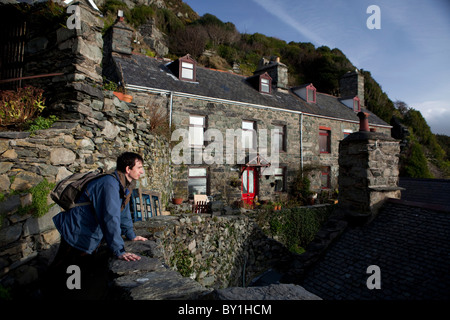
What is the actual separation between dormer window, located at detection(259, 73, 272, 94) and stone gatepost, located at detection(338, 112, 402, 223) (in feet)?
34.6

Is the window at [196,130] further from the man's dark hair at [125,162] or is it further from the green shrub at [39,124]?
the man's dark hair at [125,162]

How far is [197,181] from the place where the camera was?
12703 millimetres

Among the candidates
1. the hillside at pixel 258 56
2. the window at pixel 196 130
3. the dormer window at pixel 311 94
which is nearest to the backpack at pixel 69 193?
the window at pixel 196 130

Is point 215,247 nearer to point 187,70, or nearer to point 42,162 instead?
point 42,162

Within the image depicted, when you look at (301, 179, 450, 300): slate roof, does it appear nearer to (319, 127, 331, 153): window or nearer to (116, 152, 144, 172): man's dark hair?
(116, 152, 144, 172): man's dark hair

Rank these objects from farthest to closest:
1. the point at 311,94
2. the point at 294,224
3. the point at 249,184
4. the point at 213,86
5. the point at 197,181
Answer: the point at 311,94
the point at 249,184
the point at 213,86
the point at 197,181
the point at 294,224

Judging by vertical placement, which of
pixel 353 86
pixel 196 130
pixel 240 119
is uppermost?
pixel 353 86

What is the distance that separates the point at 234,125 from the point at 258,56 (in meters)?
24.2

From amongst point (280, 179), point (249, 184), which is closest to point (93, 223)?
point (249, 184)

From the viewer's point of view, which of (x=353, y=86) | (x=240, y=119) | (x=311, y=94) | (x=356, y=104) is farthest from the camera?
(x=353, y=86)

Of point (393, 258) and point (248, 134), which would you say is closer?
point (393, 258)

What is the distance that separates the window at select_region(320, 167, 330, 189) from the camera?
16944 mm

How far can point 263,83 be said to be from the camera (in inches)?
636

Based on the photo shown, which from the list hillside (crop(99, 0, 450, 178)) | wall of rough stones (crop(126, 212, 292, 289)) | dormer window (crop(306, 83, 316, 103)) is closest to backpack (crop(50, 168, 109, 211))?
wall of rough stones (crop(126, 212, 292, 289))
